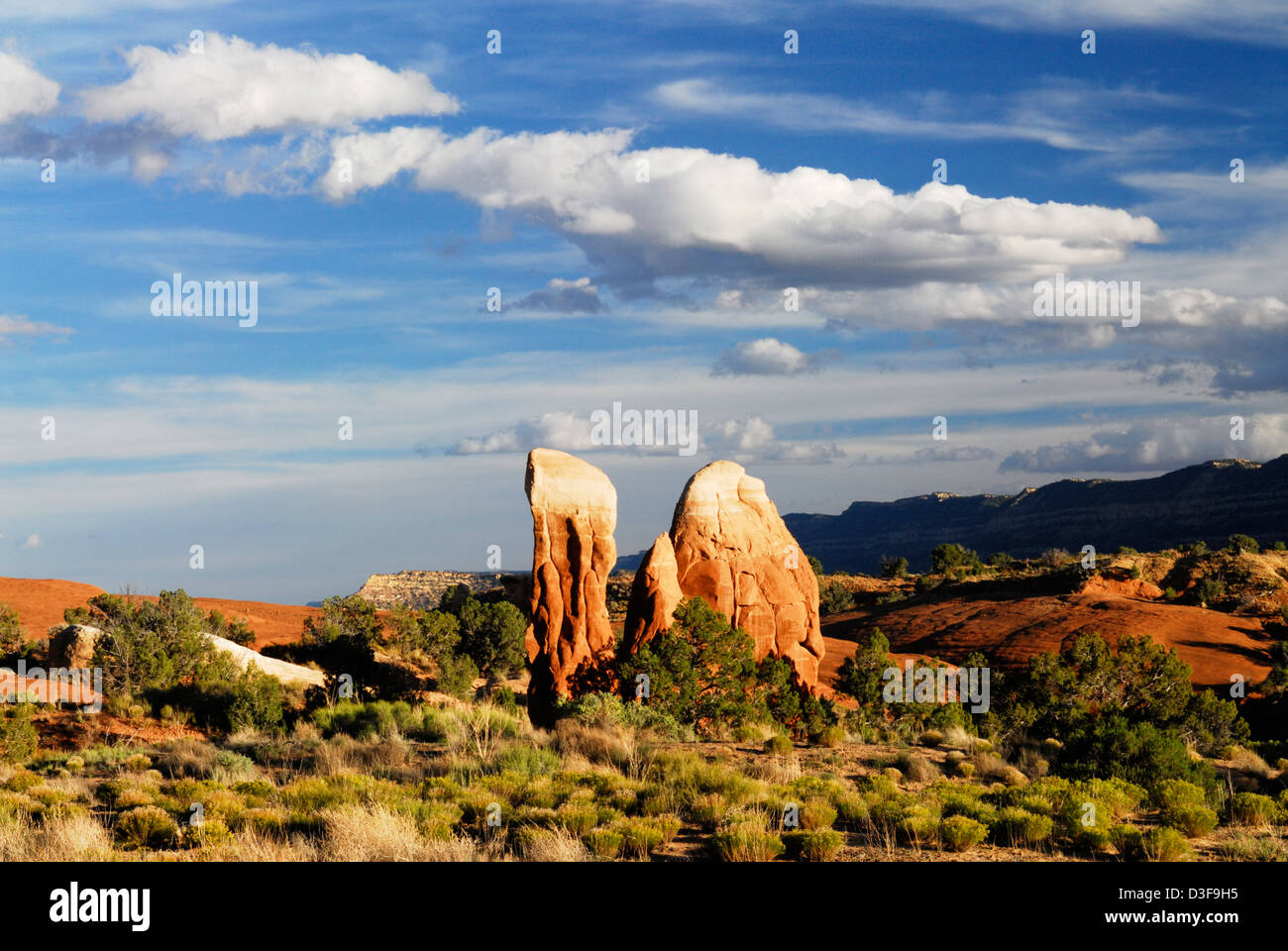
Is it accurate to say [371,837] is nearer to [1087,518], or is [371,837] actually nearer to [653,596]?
[653,596]

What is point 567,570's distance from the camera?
73.0ft

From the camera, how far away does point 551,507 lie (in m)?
A: 21.8

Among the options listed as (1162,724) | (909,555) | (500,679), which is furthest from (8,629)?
(909,555)

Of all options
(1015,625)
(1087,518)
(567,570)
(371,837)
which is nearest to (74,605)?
(567,570)

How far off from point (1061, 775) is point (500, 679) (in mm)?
24235

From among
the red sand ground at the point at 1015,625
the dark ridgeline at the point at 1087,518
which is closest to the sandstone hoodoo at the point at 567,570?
the red sand ground at the point at 1015,625

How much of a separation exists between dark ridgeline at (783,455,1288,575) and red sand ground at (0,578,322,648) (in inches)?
3794

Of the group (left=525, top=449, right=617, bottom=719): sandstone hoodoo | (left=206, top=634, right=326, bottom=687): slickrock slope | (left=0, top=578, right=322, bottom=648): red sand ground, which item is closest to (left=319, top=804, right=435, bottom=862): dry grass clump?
(left=525, top=449, right=617, bottom=719): sandstone hoodoo

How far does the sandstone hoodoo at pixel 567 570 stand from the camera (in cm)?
2177

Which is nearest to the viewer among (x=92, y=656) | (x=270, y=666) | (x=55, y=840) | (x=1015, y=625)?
(x=55, y=840)

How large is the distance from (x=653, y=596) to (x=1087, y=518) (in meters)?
137

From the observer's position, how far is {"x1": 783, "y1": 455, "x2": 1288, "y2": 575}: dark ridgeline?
4680 inches

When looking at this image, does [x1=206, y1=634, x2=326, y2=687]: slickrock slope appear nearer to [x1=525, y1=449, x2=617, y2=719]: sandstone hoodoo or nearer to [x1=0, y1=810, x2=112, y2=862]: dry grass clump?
[x1=525, y1=449, x2=617, y2=719]: sandstone hoodoo
